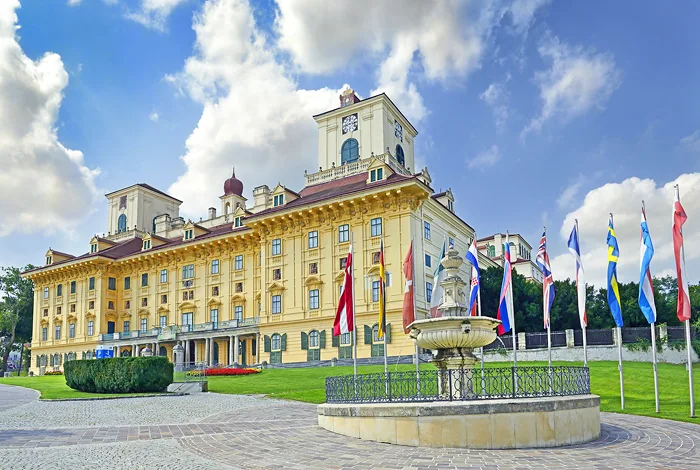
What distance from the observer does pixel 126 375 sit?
30.1m

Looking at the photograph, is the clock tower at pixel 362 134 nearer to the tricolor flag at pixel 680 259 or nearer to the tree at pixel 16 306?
the tricolor flag at pixel 680 259

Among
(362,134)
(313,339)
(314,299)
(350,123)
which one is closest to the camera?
(313,339)

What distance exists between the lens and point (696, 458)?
12203 mm

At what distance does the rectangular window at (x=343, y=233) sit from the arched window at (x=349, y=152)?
10568mm

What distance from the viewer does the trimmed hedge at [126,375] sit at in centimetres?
2995

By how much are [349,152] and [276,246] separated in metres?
12.2

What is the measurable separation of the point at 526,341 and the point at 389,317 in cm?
1010

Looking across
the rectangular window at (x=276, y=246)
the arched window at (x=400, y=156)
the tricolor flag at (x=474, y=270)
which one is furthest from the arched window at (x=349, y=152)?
the tricolor flag at (x=474, y=270)

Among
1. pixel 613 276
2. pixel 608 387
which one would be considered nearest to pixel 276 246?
pixel 608 387

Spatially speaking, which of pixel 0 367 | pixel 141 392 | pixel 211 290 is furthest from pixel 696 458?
pixel 0 367

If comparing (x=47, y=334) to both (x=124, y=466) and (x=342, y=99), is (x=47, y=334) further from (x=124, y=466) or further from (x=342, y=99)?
(x=124, y=466)

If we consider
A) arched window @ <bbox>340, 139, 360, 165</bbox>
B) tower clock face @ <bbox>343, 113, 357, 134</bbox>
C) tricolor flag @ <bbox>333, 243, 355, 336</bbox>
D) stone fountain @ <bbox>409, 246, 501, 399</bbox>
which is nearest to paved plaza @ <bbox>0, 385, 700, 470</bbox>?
stone fountain @ <bbox>409, 246, 501, 399</bbox>

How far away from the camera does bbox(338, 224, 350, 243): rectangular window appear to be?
50.3 meters

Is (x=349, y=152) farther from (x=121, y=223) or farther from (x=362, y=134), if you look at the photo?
(x=121, y=223)
